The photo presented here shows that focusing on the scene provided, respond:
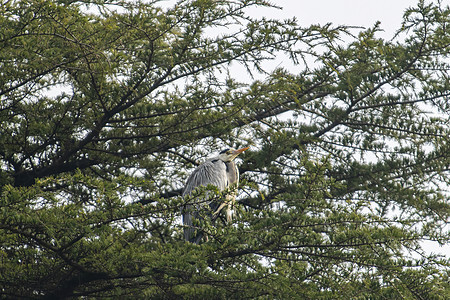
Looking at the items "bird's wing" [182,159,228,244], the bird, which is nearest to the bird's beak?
the bird

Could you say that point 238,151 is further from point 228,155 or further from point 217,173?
point 217,173

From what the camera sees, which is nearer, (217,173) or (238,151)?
(217,173)

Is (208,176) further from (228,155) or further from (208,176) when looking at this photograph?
(228,155)

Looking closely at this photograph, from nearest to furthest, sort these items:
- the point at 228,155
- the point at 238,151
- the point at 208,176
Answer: the point at 208,176, the point at 238,151, the point at 228,155

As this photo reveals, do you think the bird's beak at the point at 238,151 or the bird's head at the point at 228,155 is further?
the bird's head at the point at 228,155

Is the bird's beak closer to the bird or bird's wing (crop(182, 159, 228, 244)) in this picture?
the bird

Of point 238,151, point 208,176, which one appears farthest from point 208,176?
point 238,151

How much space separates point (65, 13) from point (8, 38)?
0.52 metres

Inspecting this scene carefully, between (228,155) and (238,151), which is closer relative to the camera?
(238,151)

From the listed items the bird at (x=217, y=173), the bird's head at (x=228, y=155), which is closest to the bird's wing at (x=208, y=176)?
the bird at (x=217, y=173)

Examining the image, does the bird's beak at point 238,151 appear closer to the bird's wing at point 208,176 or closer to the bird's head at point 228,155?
the bird's head at point 228,155

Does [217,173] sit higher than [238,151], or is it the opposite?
[238,151]

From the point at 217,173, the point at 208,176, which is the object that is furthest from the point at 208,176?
the point at 217,173

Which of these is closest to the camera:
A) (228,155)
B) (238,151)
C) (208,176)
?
(208,176)
